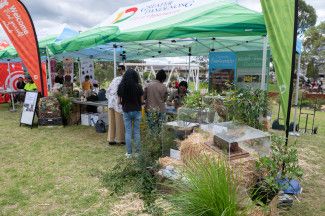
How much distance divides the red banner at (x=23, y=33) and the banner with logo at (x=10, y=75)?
582 centimetres

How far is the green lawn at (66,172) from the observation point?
11.8ft

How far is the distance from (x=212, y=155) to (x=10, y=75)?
13.6 m

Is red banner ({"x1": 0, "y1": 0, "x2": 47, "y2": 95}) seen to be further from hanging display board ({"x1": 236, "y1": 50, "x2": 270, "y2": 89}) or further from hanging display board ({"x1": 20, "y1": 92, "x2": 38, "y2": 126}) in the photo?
hanging display board ({"x1": 236, "y1": 50, "x2": 270, "y2": 89})

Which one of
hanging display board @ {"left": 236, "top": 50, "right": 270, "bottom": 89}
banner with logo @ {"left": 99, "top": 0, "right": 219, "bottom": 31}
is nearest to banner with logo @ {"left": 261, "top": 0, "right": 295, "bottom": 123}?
hanging display board @ {"left": 236, "top": 50, "right": 270, "bottom": 89}

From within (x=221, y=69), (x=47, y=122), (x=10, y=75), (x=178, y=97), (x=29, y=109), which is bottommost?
(x=47, y=122)

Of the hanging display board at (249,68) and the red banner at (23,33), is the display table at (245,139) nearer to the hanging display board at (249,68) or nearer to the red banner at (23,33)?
the hanging display board at (249,68)

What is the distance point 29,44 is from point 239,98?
7.22m

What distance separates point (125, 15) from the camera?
8062mm

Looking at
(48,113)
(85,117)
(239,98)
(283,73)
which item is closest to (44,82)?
(48,113)

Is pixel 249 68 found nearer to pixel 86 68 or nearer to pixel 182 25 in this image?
pixel 182 25

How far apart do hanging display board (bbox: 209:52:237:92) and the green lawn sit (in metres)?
2.13

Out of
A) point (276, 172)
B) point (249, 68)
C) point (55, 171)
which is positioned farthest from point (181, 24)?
point (55, 171)

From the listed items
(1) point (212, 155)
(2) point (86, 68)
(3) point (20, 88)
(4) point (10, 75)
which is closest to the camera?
(1) point (212, 155)


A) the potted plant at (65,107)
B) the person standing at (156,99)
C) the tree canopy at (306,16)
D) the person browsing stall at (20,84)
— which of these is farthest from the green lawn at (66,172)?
the tree canopy at (306,16)
